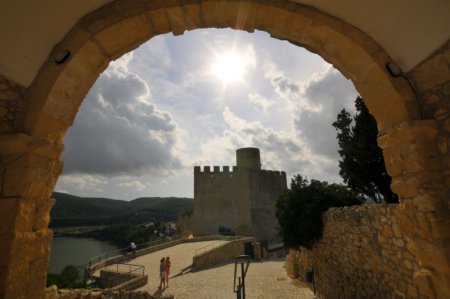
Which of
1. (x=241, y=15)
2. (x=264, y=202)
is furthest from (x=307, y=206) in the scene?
(x=264, y=202)

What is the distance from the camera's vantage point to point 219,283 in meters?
11.1

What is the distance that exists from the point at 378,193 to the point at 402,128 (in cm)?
1147

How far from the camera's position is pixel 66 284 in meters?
8.19

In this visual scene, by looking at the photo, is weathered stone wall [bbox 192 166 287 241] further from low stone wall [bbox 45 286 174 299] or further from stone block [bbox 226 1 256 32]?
stone block [bbox 226 1 256 32]

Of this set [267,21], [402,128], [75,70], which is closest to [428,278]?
A: [402,128]

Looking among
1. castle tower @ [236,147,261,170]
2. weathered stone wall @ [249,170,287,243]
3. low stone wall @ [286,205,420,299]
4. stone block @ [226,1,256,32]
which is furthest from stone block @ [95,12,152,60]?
castle tower @ [236,147,261,170]

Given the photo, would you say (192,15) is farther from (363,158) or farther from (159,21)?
(363,158)

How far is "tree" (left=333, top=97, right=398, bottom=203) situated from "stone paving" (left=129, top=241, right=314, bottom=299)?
17.7ft

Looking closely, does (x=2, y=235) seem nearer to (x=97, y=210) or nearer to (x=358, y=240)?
(x=358, y=240)

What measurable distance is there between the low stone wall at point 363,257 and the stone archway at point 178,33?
4.84 ft

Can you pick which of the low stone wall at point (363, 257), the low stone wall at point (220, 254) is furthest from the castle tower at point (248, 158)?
the low stone wall at point (363, 257)

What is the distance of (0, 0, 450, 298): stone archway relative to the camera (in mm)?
2361

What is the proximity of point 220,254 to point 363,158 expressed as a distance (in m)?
10.1

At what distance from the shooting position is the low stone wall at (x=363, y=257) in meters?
4.68
